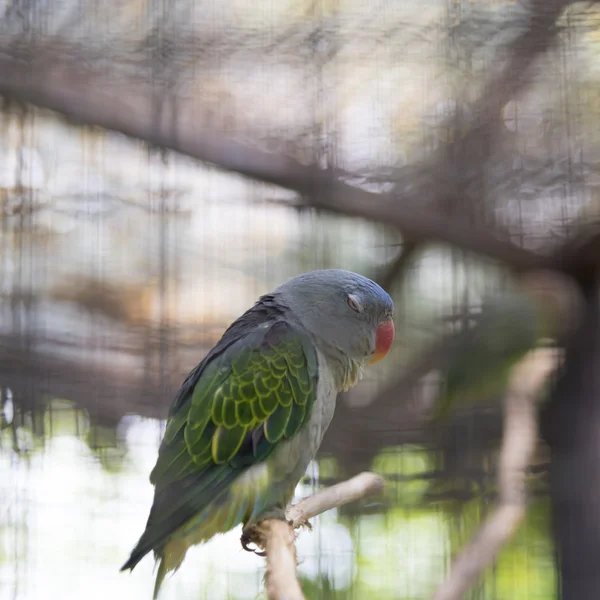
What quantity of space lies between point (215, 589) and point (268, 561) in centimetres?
83

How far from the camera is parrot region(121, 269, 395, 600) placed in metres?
1.10

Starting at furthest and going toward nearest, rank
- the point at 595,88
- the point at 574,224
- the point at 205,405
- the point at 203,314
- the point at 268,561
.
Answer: the point at 203,314 → the point at 595,88 → the point at 574,224 → the point at 205,405 → the point at 268,561

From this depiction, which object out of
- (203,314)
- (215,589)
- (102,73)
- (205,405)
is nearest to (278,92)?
(102,73)

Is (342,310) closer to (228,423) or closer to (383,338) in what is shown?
(383,338)

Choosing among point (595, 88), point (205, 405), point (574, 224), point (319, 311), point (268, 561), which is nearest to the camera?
point (268, 561)

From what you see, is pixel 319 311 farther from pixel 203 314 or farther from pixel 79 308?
pixel 79 308

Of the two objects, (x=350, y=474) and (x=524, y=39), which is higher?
(x=524, y=39)

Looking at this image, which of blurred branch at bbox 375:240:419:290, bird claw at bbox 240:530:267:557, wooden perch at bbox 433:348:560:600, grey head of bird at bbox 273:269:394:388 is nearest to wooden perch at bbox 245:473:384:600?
bird claw at bbox 240:530:267:557

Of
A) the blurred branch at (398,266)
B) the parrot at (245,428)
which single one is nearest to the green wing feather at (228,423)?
the parrot at (245,428)

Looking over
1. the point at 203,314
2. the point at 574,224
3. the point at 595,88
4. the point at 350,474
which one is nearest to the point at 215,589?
the point at 350,474

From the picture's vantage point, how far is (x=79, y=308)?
5.32 feet

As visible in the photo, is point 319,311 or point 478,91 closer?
point 319,311

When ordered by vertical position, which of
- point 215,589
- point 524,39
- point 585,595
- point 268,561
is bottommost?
point 215,589

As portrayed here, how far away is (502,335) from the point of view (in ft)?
5.07
